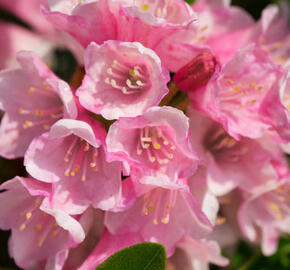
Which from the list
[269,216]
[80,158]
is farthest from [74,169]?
[269,216]

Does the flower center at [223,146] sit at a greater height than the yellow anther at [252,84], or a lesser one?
lesser

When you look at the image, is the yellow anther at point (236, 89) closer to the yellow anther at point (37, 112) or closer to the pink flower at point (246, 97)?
the pink flower at point (246, 97)

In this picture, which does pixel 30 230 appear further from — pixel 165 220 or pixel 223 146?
pixel 223 146

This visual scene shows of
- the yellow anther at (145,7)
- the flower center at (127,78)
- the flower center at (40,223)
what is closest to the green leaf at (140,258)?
the flower center at (40,223)

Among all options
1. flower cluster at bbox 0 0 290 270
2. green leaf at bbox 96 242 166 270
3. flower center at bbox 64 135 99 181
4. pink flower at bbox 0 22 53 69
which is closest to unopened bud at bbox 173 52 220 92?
flower cluster at bbox 0 0 290 270

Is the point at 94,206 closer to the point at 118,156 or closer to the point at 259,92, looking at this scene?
the point at 118,156

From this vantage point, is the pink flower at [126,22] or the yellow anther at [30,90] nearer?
the pink flower at [126,22]

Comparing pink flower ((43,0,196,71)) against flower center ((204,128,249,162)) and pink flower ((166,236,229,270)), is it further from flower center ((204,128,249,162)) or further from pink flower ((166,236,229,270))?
pink flower ((166,236,229,270))

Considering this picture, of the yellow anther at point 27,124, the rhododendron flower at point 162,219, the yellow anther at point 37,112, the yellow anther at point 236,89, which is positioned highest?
the yellow anther at point 236,89

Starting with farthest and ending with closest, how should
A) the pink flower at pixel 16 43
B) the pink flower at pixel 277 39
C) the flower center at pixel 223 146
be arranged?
1. the pink flower at pixel 16 43
2. the pink flower at pixel 277 39
3. the flower center at pixel 223 146
